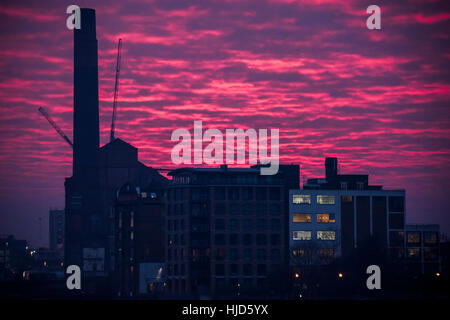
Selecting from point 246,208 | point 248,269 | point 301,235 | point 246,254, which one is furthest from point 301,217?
point 248,269

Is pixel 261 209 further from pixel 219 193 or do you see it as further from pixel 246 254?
pixel 246 254

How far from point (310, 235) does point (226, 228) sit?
63.2 feet

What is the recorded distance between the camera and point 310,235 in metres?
197

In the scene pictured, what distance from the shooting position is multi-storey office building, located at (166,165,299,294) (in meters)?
189

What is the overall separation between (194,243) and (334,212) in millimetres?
32206

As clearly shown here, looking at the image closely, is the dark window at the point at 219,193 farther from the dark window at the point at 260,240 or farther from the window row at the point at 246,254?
the dark window at the point at 260,240

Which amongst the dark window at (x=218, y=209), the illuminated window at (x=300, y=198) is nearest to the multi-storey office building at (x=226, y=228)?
the dark window at (x=218, y=209)

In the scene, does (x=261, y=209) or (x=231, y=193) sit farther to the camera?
(x=261, y=209)

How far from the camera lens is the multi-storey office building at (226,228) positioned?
619 ft

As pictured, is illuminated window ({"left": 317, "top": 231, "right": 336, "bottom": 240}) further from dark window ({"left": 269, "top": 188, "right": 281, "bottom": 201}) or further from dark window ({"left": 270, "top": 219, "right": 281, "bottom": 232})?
dark window ({"left": 269, "top": 188, "right": 281, "bottom": 201})

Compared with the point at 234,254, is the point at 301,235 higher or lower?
higher

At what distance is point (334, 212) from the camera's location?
199875mm
